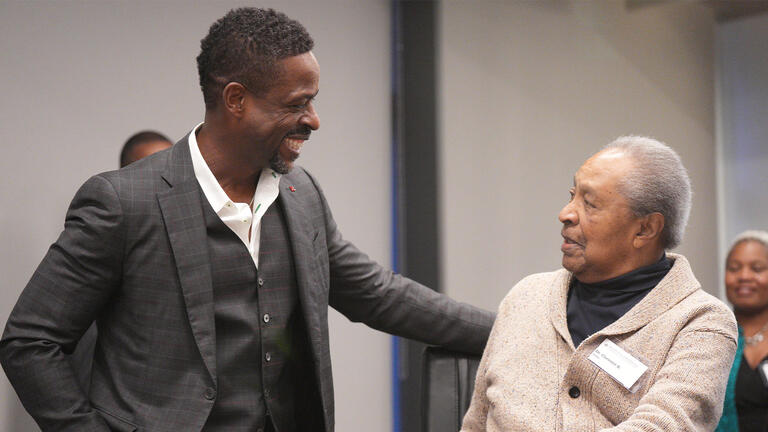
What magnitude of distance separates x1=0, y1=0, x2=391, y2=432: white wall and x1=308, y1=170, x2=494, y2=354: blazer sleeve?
107cm

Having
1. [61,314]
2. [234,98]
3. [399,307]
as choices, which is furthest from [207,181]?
[399,307]

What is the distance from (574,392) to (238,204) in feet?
3.04

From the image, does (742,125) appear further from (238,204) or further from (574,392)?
(238,204)

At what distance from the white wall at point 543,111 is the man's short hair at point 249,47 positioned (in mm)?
2059

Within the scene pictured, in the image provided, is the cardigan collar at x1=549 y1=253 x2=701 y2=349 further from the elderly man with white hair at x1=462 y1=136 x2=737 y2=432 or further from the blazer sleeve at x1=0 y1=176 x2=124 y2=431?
the blazer sleeve at x1=0 y1=176 x2=124 y2=431

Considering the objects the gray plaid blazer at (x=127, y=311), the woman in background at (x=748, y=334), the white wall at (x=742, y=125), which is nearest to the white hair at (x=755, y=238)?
the woman in background at (x=748, y=334)

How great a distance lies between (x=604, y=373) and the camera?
1.84 meters

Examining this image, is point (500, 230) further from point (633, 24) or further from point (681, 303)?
point (681, 303)

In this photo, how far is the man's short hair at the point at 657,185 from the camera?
1.90 meters

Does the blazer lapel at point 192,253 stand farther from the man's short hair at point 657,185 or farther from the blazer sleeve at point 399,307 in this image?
the man's short hair at point 657,185

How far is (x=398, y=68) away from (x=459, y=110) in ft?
1.23

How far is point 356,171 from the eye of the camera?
147 inches

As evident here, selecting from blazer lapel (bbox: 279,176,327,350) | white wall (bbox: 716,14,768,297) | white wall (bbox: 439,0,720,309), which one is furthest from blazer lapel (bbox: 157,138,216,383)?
white wall (bbox: 716,14,768,297)

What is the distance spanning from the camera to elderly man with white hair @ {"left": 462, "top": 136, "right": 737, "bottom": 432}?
1766 mm
